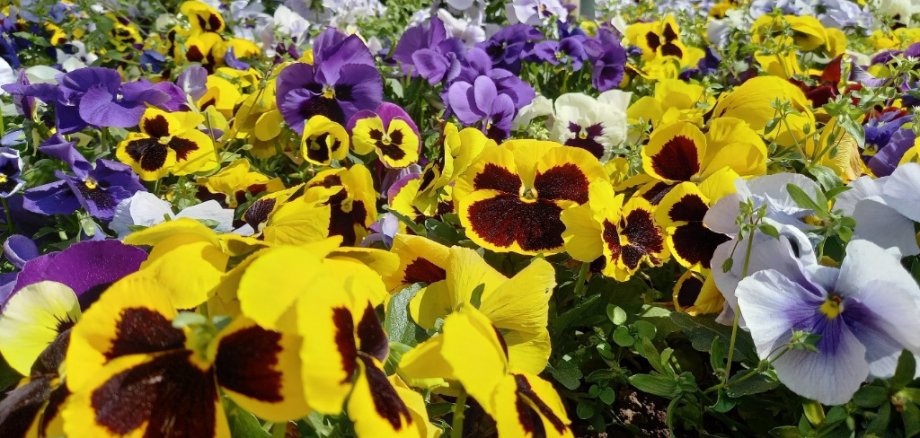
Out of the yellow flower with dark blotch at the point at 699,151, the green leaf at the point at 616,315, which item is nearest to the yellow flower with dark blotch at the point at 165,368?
the green leaf at the point at 616,315

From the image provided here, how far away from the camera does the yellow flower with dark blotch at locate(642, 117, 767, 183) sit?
1.01m

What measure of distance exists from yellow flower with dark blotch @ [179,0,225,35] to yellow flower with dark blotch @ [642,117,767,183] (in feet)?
5.69

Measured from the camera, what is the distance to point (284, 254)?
46 cm

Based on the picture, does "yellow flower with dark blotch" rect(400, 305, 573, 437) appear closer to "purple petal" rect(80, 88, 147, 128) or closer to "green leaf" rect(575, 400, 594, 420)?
"green leaf" rect(575, 400, 594, 420)

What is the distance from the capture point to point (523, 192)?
99cm

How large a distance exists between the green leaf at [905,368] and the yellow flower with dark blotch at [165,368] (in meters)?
0.54

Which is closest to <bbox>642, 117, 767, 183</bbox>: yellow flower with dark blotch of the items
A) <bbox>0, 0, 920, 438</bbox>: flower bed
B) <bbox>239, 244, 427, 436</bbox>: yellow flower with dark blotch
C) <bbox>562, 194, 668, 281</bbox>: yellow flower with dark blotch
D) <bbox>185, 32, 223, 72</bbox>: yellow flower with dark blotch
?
<bbox>0, 0, 920, 438</bbox>: flower bed

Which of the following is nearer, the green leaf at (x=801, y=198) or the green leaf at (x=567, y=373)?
the green leaf at (x=801, y=198)

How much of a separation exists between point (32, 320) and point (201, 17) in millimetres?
1951

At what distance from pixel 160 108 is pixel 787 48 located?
141 cm

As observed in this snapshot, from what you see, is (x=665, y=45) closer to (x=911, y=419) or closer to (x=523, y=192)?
(x=523, y=192)

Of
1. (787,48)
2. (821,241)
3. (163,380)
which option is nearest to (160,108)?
(163,380)

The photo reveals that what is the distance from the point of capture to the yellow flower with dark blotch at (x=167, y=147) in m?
1.23

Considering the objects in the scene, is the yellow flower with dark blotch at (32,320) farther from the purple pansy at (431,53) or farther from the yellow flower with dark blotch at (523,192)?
the purple pansy at (431,53)
